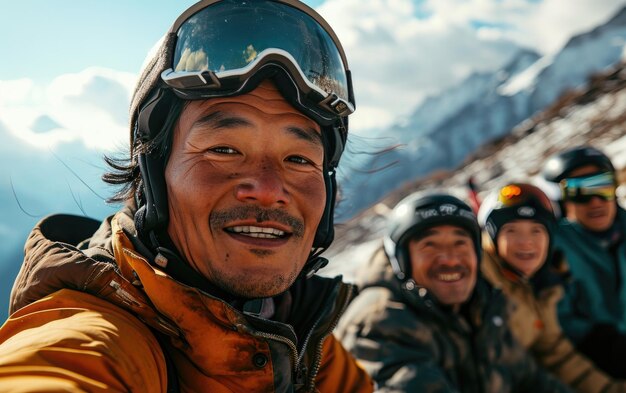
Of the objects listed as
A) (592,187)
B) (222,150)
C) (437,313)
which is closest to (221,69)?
(222,150)

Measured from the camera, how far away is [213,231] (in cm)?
167

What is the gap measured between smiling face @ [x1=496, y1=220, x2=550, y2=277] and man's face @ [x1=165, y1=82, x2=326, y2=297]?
3.29m

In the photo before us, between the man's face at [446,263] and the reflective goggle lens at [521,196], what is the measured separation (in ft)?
4.20

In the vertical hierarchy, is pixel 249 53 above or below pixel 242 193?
above

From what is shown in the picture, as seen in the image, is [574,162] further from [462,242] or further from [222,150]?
[222,150]

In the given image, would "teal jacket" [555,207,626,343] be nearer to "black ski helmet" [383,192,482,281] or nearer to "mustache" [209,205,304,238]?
"black ski helmet" [383,192,482,281]

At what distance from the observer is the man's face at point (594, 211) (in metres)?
5.37

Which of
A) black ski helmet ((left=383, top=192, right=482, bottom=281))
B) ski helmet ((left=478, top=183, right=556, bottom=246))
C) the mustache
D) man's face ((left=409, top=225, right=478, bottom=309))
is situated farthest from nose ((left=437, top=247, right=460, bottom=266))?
the mustache

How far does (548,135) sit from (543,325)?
20.3 meters

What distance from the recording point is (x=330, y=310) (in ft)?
6.64

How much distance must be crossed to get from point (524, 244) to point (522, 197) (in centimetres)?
45

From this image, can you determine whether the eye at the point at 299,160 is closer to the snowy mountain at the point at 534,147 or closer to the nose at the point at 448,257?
the nose at the point at 448,257

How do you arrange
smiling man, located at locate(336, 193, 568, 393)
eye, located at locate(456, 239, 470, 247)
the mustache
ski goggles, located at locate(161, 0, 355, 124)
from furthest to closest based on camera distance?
1. eye, located at locate(456, 239, 470, 247)
2. smiling man, located at locate(336, 193, 568, 393)
3. ski goggles, located at locate(161, 0, 355, 124)
4. the mustache

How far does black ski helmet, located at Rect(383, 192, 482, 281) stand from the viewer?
359cm
